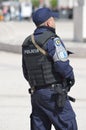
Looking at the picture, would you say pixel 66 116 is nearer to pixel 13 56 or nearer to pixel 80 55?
pixel 80 55

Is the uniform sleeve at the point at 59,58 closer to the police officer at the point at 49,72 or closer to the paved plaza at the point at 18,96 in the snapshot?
the police officer at the point at 49,72

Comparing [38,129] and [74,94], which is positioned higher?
[38,129]

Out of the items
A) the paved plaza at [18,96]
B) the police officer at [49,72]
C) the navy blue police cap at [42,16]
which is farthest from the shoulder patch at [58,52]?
the paved plaza at [18,96]

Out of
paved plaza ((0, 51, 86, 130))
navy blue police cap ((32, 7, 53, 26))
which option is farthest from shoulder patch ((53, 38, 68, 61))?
paved plaza ((0, 51, 86, 130))

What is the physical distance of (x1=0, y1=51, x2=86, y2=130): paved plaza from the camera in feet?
24.3

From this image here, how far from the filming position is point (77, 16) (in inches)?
613

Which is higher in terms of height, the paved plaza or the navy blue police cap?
the navy blue police cap

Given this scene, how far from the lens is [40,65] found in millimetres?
4910

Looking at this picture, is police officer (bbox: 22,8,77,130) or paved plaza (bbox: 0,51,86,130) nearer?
police officer (bbox: 22,8,77,130)

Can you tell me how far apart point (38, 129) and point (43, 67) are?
0.62 metres

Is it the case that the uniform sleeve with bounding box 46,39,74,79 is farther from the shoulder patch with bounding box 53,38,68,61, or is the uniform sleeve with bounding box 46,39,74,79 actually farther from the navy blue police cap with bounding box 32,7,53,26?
the navy blue police cap with bounding box 32,7,53,26

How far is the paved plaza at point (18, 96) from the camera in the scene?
7402 mm

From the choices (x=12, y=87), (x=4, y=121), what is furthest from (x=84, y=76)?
(x=4, y=121)

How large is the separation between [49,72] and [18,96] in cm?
437
